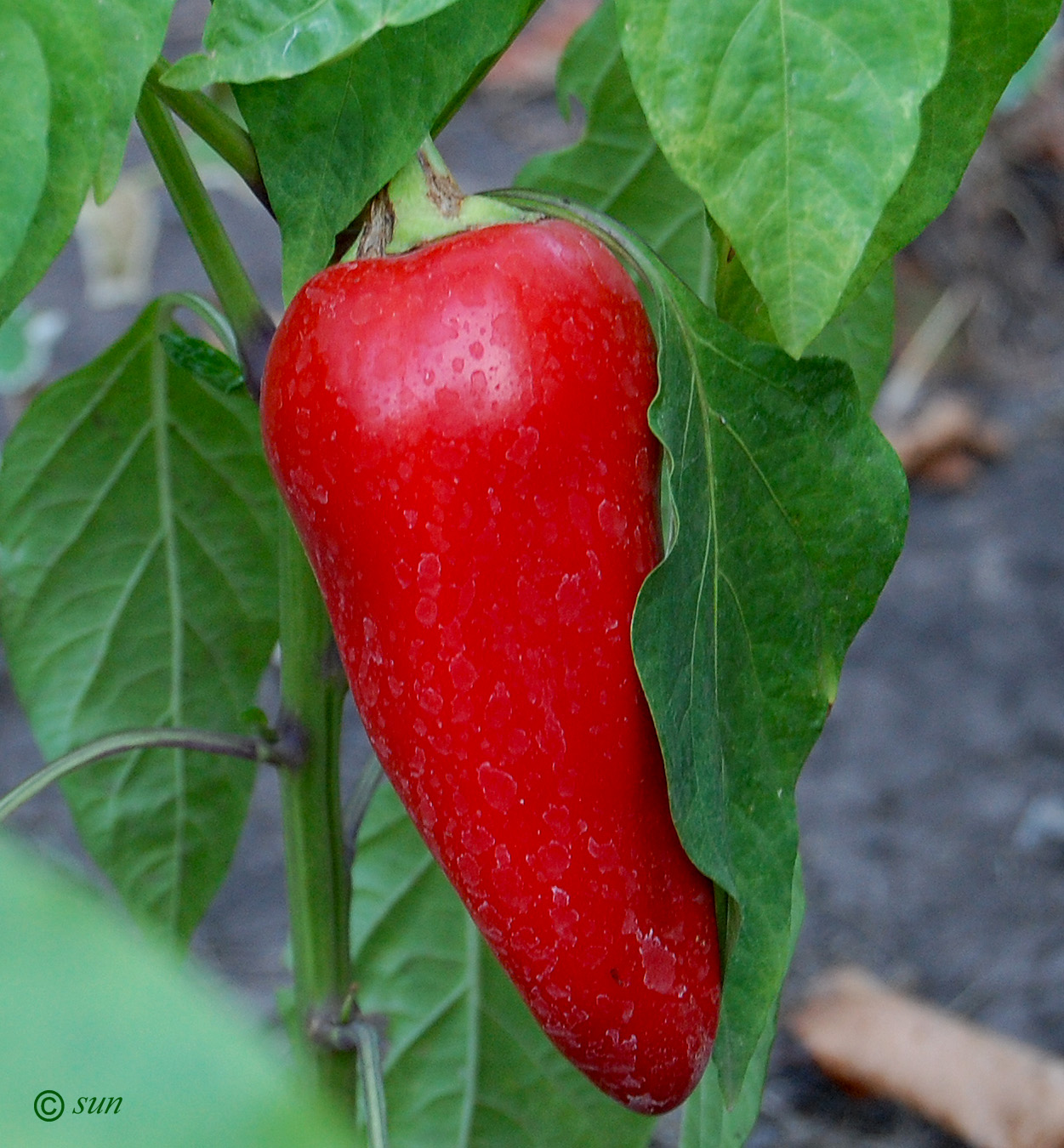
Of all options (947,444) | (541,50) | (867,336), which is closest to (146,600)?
(867,336)

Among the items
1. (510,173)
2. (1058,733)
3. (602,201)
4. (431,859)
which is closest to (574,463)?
(602,201)

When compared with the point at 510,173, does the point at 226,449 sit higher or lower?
higher

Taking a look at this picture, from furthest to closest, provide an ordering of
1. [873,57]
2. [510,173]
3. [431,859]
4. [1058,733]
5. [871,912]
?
[510,173], [1058,733], [871,912], [431,859], [873,57]

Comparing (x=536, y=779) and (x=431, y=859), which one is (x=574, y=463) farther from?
(x=431, y=859)

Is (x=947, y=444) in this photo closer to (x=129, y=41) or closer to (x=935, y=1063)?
(x=935, y=1063)

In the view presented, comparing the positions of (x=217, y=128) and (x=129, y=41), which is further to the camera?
(x=217, y=128)

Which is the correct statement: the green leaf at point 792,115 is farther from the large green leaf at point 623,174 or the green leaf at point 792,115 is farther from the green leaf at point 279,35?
the large green leaf at point 623,174

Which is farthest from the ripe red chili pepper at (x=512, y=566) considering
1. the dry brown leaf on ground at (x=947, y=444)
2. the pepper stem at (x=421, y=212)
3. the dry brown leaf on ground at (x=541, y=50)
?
the dry brown leaf on ground at (x=541, y=50)
